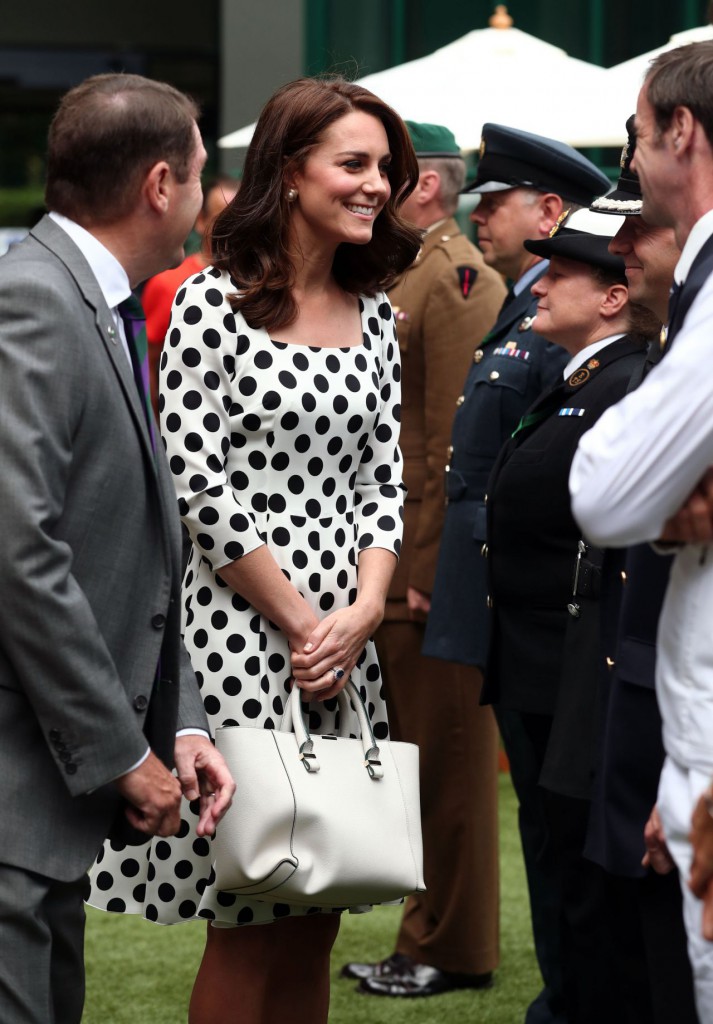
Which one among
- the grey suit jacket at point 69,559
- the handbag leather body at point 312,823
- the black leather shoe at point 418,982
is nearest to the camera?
the grey suit jacket at point 69,559

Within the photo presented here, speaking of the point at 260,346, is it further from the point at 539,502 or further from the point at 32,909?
the point at 32,909

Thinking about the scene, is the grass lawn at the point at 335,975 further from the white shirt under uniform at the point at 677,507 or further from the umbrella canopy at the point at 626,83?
the umbrella canopy at the point at 626,83

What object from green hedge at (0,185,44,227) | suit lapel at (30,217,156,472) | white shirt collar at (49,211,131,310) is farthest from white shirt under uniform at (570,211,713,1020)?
green hedge at (0,185,44,227)

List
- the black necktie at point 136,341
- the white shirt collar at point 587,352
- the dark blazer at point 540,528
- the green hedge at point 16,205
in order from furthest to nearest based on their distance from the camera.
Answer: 1. the green hedge at point 16,205
2. the white shirt collar at point 587,352
3. the dark blazer at point 540,528
4. the black necktie at point 136,341

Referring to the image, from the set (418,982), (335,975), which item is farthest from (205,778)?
(335,975)

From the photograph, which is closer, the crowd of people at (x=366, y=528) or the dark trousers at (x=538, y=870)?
the crowd of people at (x=366, y=528)

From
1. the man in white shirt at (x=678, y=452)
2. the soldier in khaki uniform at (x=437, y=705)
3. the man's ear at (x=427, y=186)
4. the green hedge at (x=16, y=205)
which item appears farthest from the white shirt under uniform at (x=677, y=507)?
the green hedge at (x=16, y=205)

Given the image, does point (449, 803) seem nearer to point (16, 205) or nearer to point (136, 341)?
point (136, 341)

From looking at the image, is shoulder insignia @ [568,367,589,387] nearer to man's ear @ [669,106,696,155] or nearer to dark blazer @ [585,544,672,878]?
dark blazer @ [585,544,672,878]

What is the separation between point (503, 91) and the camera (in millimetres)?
6051

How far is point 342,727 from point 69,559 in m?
1.05

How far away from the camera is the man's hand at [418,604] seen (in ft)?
14.5

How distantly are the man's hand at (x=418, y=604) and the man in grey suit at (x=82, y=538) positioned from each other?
1.91 metres

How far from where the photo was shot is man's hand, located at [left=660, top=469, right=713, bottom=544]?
206 centimetres
